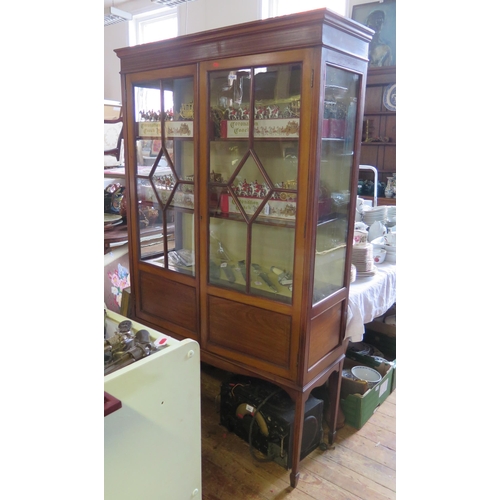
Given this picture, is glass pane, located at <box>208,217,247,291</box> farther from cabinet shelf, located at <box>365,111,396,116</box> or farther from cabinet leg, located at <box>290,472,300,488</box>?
cabinet shelf, located at <box>365,111,396,116</box>

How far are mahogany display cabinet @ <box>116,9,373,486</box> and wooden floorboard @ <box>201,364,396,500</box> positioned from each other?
0.30ft

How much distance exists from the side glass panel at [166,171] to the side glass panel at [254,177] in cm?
17

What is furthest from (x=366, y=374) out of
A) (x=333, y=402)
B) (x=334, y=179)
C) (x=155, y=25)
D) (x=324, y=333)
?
(x=155, y=25)

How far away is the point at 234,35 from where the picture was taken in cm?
152

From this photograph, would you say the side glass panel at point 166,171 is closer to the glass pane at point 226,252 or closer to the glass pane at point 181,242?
the glass pane at point 181,242

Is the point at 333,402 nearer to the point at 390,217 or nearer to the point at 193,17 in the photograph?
the point at 390,217

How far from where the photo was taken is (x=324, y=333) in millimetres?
1727

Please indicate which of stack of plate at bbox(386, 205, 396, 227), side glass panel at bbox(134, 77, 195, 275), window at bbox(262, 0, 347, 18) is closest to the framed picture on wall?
window at bbox(262, 0, 347, 18)

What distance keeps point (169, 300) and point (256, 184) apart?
75 centimetres

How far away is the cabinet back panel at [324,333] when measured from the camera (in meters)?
1.65
